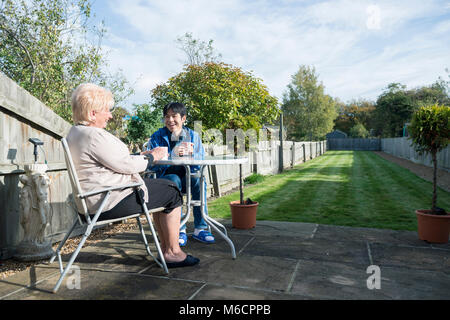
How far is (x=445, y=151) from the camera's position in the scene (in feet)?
38.6

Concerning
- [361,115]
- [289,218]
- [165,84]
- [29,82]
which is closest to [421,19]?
[165,84]

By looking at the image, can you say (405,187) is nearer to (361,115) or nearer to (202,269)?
(202,269)

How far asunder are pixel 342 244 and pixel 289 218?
1566mm

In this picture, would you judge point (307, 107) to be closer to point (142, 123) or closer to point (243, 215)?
point (142, 123)

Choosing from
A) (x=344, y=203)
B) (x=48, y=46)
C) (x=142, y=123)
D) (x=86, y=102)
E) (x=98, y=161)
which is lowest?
(x=344, y=203)

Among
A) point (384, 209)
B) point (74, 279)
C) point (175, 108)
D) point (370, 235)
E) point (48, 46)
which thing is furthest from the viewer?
point (48, 46)

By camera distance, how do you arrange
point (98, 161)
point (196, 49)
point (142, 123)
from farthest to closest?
point (142, 123) → point (196, 49) → point (98, 161)

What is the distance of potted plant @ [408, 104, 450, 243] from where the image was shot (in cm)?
318

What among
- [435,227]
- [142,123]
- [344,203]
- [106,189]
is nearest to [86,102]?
[106,189]

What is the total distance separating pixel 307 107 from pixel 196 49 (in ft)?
78.2

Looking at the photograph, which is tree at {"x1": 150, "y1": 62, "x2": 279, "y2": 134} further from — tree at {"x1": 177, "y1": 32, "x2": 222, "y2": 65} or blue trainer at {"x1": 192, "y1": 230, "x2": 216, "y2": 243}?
tree at {"x1": 177, "y1": 32, "x2": 222, "y2": 65}

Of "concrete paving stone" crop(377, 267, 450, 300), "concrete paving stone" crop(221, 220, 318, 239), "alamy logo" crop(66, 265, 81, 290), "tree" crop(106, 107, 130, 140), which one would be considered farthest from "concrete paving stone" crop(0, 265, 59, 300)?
"tree" crop(106, 107, 130, 140)

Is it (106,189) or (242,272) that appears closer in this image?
(106,189)

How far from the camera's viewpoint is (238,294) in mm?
2055
